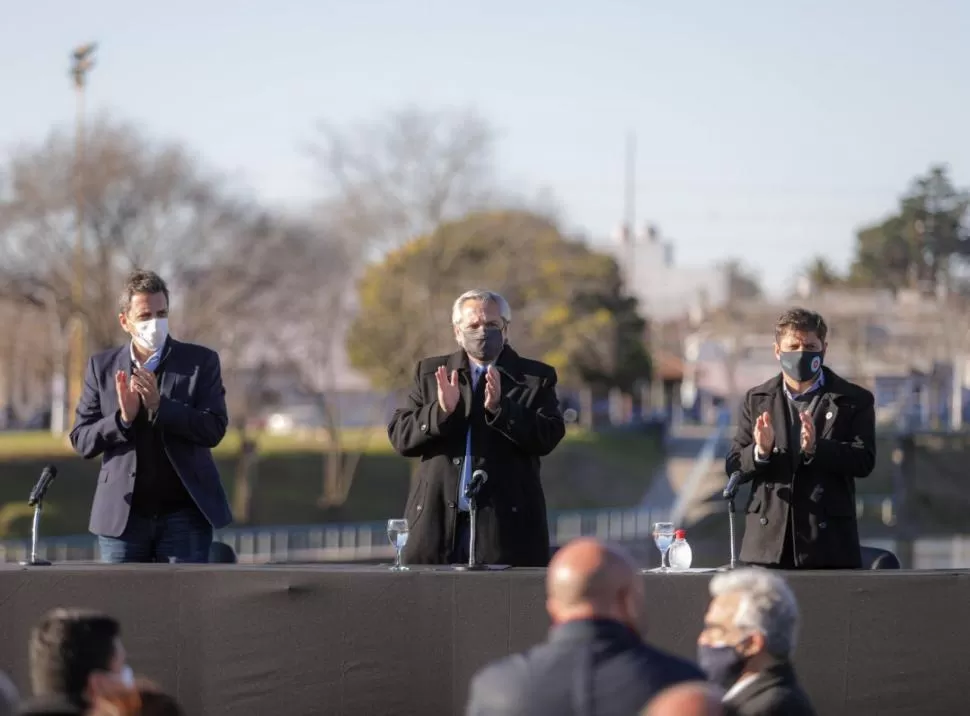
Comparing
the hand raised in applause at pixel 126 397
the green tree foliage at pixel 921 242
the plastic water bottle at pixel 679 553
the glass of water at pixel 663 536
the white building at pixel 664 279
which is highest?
the white building at pixel 664 279

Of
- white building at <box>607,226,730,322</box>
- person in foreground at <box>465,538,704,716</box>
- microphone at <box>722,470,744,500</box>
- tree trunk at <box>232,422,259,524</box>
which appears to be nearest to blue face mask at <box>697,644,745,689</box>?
person in foreground at <box>465,538,704,716</box>

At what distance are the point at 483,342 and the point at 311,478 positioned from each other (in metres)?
41.7

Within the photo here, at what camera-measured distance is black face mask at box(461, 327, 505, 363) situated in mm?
8203

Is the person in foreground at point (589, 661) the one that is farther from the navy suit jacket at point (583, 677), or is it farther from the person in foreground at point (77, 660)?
the person in foreground at point (77, 660)

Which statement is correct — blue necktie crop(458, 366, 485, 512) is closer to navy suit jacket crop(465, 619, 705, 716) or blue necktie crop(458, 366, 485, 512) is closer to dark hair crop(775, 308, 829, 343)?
dark hair crop(775, 308, 829, 343)

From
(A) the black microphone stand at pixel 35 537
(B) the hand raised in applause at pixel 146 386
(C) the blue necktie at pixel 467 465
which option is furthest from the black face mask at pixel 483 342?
(A) the black microphone stand at pixel 35 537

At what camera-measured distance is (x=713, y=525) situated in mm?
30328

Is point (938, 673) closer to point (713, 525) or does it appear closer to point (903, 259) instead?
point (713, 525)

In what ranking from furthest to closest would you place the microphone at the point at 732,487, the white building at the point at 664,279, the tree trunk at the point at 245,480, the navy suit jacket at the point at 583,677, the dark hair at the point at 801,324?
1. the white building at the point at 664,279
2. the tree trunk at the point at 245,480
3. the dark hair at the point at 801,324
4. the microphone at the point at 732,487
5. the navy suit jacket at the point at 583,677

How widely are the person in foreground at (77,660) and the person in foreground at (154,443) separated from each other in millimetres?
3384

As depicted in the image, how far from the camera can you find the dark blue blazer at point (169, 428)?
844 cm

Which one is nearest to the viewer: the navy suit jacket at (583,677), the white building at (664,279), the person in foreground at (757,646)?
the navy suit jacket at (583,677)

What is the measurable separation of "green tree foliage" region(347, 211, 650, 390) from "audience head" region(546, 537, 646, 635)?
43.0m

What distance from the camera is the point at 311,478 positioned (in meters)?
49.5
